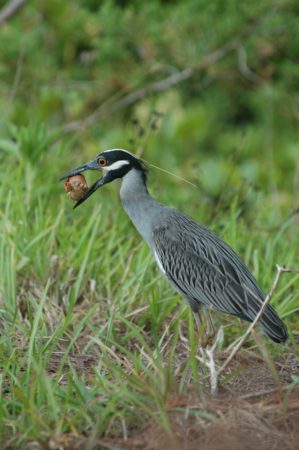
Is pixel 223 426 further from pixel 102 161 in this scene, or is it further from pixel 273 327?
pixel 102 161

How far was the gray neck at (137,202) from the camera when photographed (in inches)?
184

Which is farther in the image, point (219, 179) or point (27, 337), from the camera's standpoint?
point (219, 179)

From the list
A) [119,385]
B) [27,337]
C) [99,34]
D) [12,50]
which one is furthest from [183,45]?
[119,385]

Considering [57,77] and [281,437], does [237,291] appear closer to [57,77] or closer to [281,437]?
[281,437]

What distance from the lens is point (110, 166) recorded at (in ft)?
15.2

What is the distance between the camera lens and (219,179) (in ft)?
27.0

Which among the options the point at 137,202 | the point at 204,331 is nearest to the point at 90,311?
the point at 204,331

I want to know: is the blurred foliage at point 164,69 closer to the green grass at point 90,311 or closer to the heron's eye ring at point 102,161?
the green grass at point 90,311

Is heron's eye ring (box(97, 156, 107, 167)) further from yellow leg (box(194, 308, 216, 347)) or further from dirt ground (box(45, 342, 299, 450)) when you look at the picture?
dirt ground (box(45, 342, 299, 450))

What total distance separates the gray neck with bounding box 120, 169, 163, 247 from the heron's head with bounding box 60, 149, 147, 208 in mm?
40

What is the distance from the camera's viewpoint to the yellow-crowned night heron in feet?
14.1

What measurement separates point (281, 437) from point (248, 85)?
5929 mm

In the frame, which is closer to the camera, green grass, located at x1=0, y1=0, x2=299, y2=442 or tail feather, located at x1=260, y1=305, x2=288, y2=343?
green grass, located at x1=0, y1=0, x2=299, y2=442

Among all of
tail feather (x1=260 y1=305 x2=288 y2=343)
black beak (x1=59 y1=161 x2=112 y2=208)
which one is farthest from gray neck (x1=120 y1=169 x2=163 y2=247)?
tail feather (x1=260 y1=305 x2=288 y2=343)
